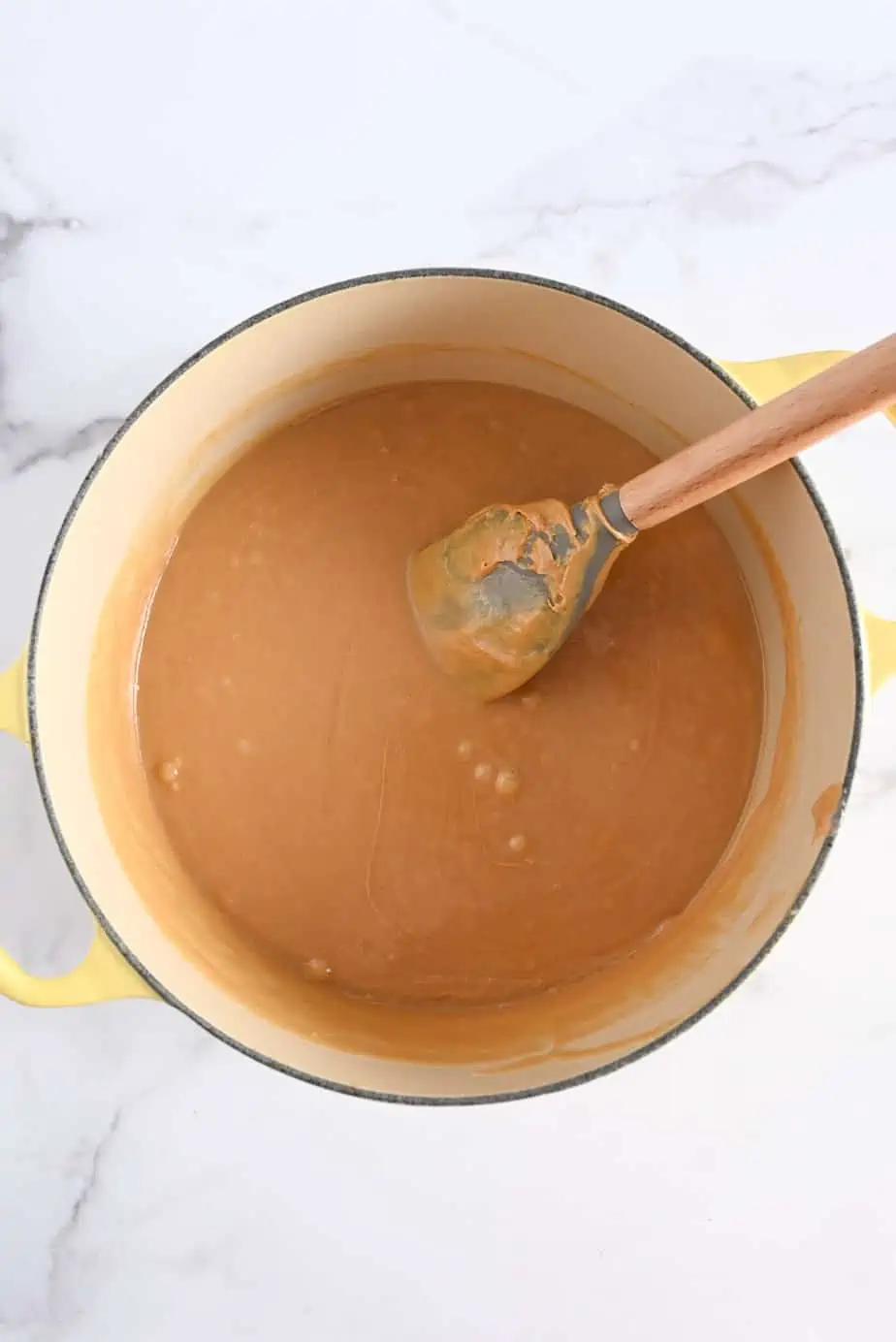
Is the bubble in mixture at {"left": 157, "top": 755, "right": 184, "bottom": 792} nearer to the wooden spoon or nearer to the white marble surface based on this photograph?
the white marble surface

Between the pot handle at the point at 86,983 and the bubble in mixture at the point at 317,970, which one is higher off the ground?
the pot handle at the point at 86,983

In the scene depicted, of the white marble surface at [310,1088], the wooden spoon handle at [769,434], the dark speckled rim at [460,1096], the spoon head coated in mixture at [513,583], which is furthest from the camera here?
the white marble surface at [310,1088]

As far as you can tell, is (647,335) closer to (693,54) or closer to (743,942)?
(693,54)

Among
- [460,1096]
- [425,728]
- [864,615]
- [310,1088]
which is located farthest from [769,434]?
[310,1088]

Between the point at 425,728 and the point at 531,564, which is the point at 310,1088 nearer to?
the point at 425,728

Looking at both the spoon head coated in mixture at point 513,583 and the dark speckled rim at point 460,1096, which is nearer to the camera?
the dark speckled rim at point 460,1096

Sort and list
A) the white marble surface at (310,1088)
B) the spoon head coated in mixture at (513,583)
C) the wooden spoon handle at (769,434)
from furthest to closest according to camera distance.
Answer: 1. the white marble surface at (310,1088)
2. the spoon head coated in mixture at (513,583)
3. the wooden spoon handle at (769,434)

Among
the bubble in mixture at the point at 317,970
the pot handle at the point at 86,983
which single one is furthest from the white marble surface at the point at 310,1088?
the pot handle at the point at 86,983

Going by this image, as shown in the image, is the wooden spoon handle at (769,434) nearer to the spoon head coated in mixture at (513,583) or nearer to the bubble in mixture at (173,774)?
the spoon head coated in mixture at (513,583)

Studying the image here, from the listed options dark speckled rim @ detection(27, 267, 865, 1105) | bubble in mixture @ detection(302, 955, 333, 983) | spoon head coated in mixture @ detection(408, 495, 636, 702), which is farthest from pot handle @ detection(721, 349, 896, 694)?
bubble in mixture @ detection(302, 955, 333, 983)
